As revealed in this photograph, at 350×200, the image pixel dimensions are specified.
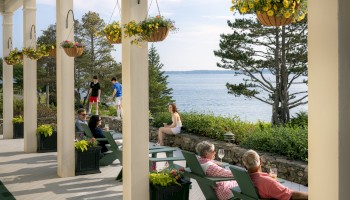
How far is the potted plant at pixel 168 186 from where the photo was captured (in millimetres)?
5793


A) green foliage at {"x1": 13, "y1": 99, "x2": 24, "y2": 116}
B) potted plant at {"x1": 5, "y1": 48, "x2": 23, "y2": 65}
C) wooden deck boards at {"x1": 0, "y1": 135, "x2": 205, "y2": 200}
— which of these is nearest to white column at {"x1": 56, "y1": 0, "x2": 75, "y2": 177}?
wooden deck boards at {"x1": 0, "y1": 135, "x2": 205, "y2": 200}

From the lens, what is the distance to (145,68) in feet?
18.8

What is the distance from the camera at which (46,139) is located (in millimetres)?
11047

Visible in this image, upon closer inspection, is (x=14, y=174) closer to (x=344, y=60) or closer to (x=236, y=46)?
(x=344, y=60)

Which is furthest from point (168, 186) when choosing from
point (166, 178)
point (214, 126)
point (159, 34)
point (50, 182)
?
point (214, 126)

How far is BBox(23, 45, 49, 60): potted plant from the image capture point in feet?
32.9

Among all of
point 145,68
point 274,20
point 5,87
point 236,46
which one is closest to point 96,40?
point 236,46

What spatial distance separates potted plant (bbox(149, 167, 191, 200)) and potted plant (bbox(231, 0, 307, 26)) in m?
2.78

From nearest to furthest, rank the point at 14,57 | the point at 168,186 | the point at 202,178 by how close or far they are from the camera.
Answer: the point at 202,178 < the point at 168,186 < the point at 14,57

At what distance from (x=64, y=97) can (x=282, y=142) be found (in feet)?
12.0

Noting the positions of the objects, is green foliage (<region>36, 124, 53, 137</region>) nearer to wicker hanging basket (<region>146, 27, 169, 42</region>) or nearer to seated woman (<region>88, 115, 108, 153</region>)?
seated woman (<region>88, 115, 108, 153</region>)

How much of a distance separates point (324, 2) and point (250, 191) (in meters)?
2.27

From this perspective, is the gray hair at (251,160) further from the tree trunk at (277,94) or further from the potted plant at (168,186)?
the tree trunk at (277,94)

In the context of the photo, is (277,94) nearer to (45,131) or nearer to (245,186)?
(45,131)
